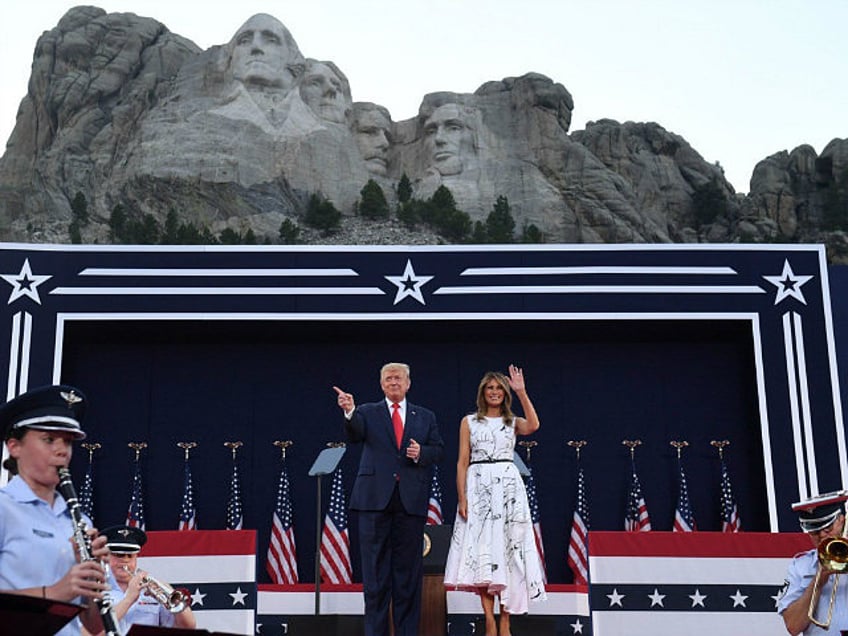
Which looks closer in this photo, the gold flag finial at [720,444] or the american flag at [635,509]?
the american flag at [635,509]

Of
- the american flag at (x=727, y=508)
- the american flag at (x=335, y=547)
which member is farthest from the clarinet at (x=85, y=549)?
the american flag at (x=727, y=508)

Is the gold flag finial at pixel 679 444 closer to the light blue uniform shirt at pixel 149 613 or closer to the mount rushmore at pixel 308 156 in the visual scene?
the light blue uniform shirt at pixel 149 613

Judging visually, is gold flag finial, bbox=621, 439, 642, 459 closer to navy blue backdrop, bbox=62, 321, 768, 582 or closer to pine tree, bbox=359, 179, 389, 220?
navy blue backdrop, bbox=62, 321, 768, 582

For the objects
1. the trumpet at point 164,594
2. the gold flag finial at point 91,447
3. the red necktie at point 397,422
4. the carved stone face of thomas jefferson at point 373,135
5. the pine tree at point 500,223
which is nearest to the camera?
the trumpet at point 164,594

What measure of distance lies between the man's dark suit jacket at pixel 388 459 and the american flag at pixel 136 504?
3908mm

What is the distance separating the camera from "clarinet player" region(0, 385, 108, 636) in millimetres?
2455

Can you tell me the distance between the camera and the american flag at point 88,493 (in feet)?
29.7

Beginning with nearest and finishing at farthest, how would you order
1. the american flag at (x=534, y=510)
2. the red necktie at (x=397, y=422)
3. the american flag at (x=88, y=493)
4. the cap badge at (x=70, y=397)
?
the cap badge at (x=70, y=397)
the red necktie at (x=397, y=422)
the american flag at (x=534, y=510)
the american flag at (x=88, y=493)

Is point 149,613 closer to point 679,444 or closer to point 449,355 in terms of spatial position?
point 449,355

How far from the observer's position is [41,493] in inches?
103

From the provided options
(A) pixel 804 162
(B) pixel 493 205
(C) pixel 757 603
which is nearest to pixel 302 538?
(C) pixel 757 603

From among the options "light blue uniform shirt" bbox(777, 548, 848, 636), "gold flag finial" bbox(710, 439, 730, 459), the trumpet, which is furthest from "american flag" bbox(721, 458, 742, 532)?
the trumpet

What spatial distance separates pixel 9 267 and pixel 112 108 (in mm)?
49244

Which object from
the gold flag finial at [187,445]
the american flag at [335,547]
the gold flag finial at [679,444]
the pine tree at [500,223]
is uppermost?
the pine tree at [500,223]
